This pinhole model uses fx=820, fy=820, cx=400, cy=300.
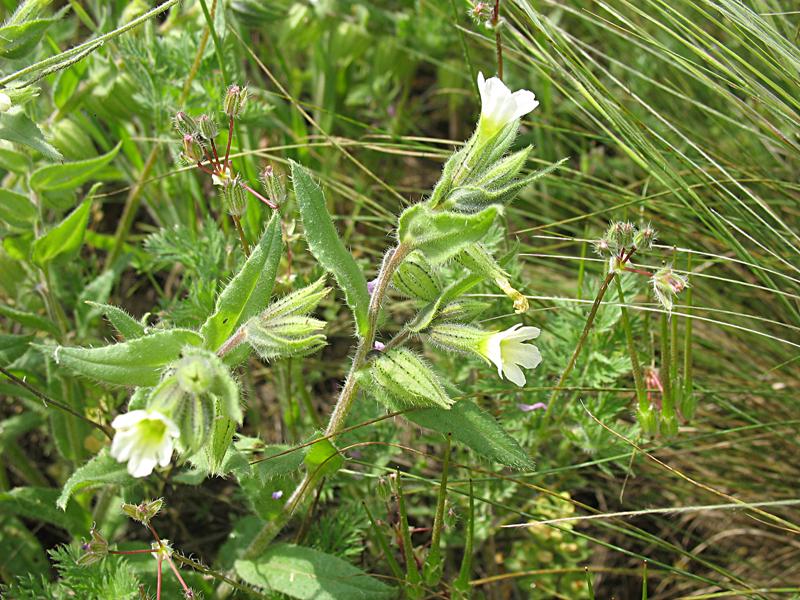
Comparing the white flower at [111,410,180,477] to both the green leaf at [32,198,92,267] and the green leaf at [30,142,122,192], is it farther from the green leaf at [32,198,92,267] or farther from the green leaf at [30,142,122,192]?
the green leaf at [30,142,122,192]

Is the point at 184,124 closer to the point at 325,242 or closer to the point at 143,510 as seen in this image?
the point at 325,242

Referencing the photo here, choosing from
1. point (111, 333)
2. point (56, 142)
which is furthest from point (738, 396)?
point (56, 142)

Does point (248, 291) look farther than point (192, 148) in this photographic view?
No

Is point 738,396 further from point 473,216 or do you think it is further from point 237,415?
point 237,415

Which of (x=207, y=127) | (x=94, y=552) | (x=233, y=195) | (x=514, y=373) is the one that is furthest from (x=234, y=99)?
(x=94, y=552)

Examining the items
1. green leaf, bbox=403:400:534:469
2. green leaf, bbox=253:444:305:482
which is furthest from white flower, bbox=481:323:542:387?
green leaf, bbox=253:444:305:482
